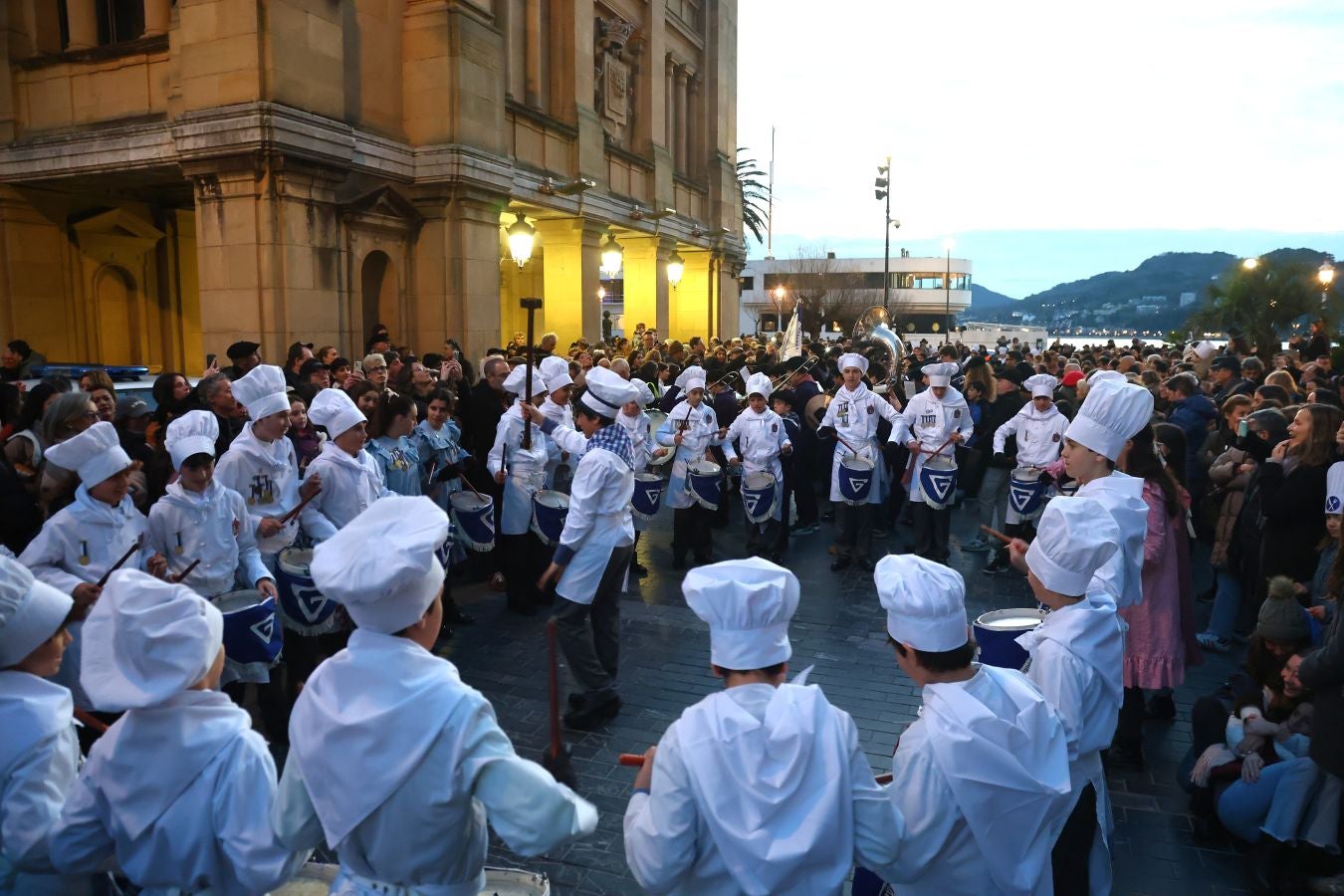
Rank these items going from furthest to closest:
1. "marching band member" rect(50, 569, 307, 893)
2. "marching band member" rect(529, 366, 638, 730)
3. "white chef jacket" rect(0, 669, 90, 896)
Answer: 1. "marching band member" rect(529, 366, 638, 730)
2. "white chef jacket" rect(0, 669, 90, 896)
3. "marching band member" rect(50, 569, 307, 893)

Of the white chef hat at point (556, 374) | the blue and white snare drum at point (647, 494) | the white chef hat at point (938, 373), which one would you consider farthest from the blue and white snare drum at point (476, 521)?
the white chef hat at point (938, 373)

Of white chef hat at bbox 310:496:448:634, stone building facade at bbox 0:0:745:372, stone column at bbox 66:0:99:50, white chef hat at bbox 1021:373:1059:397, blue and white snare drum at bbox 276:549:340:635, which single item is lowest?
blue and white snare drum at bbox 276:549:340:635

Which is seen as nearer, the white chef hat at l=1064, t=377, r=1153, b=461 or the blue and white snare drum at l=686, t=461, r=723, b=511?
the white chef hat at l=1064, t=377, r=1153, b=461

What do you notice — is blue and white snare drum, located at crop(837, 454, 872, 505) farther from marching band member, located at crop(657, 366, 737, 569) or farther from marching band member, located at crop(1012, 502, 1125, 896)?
marching band member, located at crop(1012, 502, 1125, 896)

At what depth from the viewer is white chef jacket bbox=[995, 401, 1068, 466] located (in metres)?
9.30

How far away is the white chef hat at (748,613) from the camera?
260 cm

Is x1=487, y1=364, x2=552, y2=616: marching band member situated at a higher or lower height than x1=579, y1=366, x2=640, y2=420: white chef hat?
lower

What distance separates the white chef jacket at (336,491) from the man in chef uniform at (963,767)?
4450 millimetres

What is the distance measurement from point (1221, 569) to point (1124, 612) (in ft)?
9.13

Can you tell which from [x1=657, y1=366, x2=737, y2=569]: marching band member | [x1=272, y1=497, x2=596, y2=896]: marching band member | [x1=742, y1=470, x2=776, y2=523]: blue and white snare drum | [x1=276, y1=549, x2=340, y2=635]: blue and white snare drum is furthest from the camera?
[x1=657, y1=366, x2=737, y2=569]: marching band member

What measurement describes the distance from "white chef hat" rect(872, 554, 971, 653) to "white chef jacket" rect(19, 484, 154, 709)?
3.81 metres

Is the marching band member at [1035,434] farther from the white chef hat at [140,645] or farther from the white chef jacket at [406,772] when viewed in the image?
the white chef hat at [140,645]

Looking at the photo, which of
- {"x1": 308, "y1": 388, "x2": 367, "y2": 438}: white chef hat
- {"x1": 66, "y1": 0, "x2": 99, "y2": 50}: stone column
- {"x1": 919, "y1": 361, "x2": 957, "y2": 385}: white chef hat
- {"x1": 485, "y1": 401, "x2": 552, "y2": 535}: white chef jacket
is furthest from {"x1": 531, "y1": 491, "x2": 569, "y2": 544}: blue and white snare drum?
{"x1": 66, "y1": 0, "x2": 99, "y2": 50}: stone column

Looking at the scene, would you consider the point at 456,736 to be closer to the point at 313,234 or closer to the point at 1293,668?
the point at 1293,668
